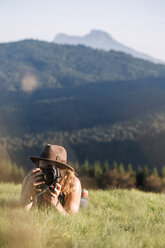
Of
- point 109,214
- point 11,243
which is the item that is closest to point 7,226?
point 11,243

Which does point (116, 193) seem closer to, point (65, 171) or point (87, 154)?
point (65, 171)

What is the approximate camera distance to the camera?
12.9 feet

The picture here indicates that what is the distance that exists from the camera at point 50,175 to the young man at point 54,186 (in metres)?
0.07

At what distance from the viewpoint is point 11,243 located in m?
2.72

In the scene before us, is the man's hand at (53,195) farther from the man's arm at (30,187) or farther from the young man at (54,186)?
the man's arm at (30,187)

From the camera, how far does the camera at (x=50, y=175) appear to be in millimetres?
3936

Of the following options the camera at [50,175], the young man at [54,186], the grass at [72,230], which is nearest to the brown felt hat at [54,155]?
the young man at [54,186]

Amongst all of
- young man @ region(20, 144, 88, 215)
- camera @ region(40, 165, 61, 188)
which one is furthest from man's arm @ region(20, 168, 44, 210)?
camera @ region(40, 165, 61, 188)

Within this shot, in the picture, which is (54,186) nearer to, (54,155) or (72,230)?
(54,155)

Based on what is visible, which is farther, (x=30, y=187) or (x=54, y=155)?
(x=54, y=155)

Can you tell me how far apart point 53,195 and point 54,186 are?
5.2 inches

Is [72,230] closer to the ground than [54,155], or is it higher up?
closer to the ground

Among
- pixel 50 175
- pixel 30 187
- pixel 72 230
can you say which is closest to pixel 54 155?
pixel 50 175

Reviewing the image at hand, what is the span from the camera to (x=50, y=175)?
13.0ft
